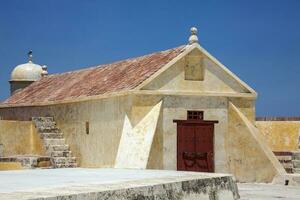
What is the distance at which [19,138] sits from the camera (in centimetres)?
2525

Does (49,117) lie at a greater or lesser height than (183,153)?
greater

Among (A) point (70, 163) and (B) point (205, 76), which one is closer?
(B) point (205, 76)

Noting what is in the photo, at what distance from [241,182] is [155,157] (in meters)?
3.78

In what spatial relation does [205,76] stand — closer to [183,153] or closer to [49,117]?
[183,153]

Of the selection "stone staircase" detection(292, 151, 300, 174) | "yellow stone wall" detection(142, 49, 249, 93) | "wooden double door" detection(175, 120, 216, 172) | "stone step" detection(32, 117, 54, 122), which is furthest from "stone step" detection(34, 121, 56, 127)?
"stone staircase" detection(292, 151, 300, 174)

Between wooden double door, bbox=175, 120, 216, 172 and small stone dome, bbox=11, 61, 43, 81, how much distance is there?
20421mm

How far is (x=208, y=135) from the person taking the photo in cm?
2080

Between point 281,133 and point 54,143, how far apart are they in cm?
1089

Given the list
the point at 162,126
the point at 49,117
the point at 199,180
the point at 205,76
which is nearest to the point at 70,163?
the point at 49,117

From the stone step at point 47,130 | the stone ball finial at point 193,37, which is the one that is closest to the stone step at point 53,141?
the stone step at point 47,130

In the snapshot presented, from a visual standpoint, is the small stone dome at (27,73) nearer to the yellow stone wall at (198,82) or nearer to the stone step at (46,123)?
the stone step at (46,123)

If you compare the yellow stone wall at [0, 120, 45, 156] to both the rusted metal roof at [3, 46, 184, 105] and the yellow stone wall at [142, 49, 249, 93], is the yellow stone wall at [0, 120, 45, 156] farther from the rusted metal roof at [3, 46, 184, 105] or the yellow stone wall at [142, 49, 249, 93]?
the yellow stone wall at [142, 49, 249, 93]

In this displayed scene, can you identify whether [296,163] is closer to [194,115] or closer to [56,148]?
[194,115]

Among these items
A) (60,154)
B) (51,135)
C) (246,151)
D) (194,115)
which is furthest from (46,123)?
(246,151)
